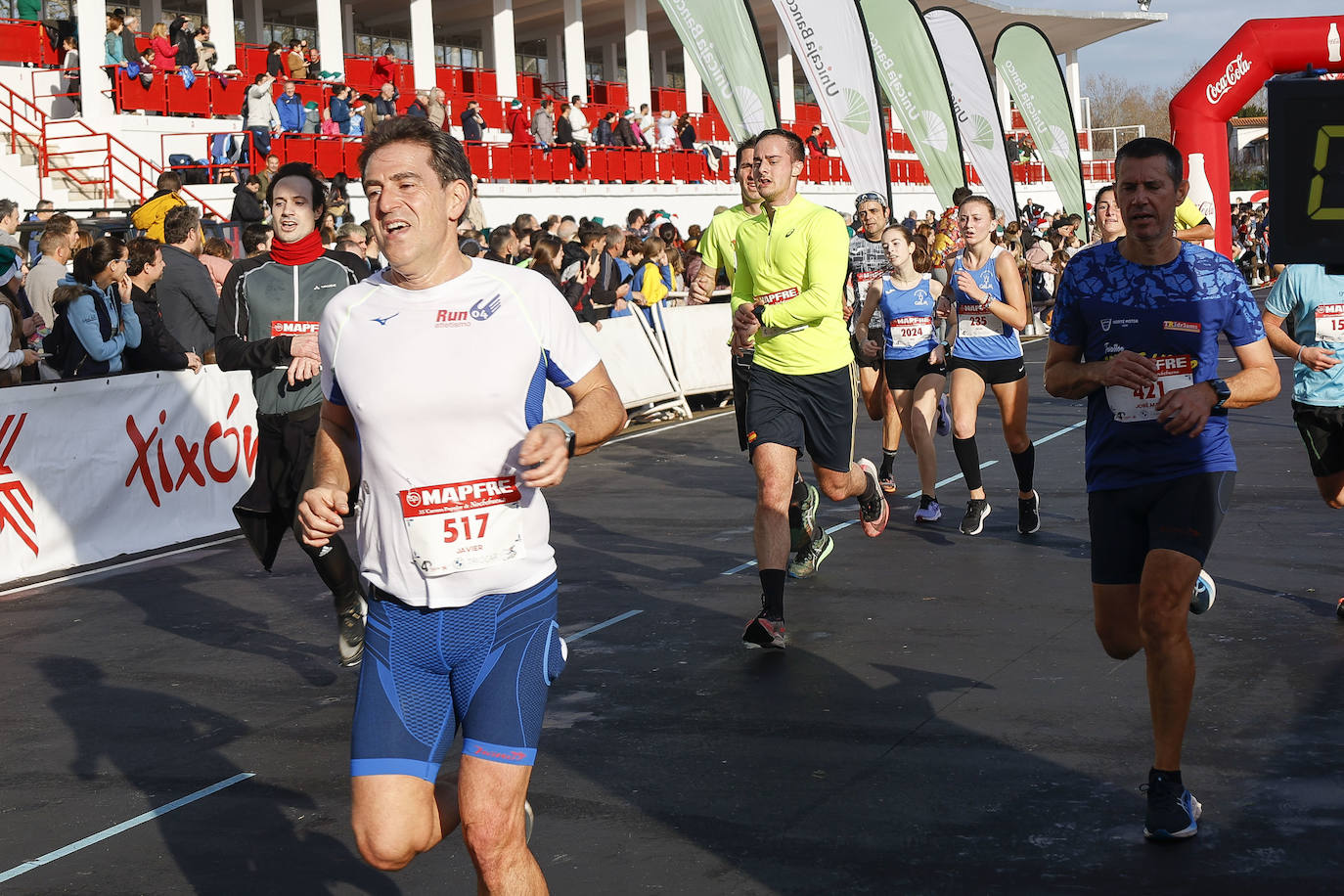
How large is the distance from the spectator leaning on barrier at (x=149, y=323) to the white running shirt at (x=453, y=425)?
25.1 ft

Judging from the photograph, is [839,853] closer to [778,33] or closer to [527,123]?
[527,123]

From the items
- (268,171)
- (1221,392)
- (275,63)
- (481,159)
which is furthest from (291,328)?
(481,159)

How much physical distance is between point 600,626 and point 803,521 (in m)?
1.45

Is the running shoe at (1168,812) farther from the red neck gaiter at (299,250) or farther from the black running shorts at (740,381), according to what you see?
the red neck gaiter at (299,250)

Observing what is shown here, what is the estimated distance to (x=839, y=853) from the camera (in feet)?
14.4

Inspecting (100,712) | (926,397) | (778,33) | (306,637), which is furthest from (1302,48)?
(778,33)

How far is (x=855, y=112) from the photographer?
1880 cm

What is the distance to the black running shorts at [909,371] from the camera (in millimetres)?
10266

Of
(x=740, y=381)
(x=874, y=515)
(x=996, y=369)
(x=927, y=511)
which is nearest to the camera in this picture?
Result: (x=740, y=381)

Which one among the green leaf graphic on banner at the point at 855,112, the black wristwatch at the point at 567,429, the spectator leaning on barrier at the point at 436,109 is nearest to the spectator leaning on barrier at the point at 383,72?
the spectator leaning on barrier at the point at 436,109

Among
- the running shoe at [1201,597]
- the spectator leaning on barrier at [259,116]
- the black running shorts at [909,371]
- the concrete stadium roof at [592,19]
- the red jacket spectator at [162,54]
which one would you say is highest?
the concrete stadium roof at [592,19]

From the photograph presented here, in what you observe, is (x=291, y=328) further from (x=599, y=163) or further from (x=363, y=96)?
(x=599, y=163)

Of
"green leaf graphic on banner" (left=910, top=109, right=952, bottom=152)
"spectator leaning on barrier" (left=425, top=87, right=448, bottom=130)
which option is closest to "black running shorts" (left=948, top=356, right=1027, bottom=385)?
"green leaf graphic on banner" (left=910, top=109, right=952, bottom=152)

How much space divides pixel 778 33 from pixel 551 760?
44.2 meters
